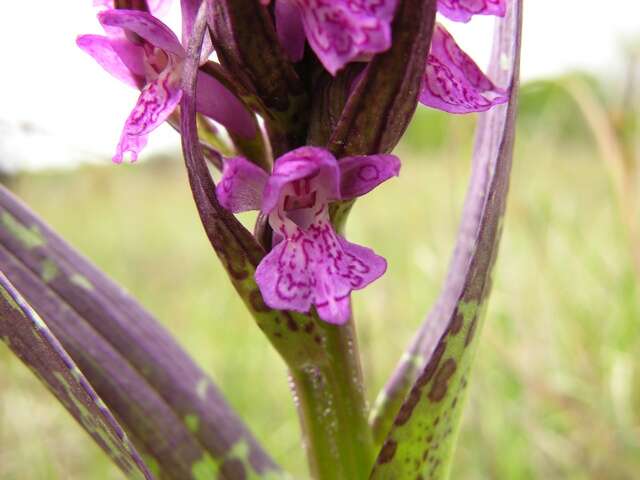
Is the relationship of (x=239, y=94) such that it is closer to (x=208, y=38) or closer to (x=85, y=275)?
(x=208, y=38)

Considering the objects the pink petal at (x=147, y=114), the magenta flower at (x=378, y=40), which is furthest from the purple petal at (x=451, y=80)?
the pink petal at (x=147, y=114)

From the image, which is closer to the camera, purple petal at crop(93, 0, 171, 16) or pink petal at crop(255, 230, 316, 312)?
pink petal at crop(255, 230, 316, 312)

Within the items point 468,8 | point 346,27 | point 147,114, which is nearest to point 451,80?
point 468,8

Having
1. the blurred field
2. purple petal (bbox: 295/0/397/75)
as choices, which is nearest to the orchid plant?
purple petal (bbox: 295/0/397/75)

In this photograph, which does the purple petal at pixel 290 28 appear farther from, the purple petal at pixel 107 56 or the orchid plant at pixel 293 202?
the purple petal at pixel 107 56

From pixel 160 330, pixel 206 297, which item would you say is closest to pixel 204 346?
pixel 206 297

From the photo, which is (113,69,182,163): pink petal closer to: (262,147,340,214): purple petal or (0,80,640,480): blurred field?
(262,147,340,214): purple petal

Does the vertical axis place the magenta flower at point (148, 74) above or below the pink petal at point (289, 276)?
above
